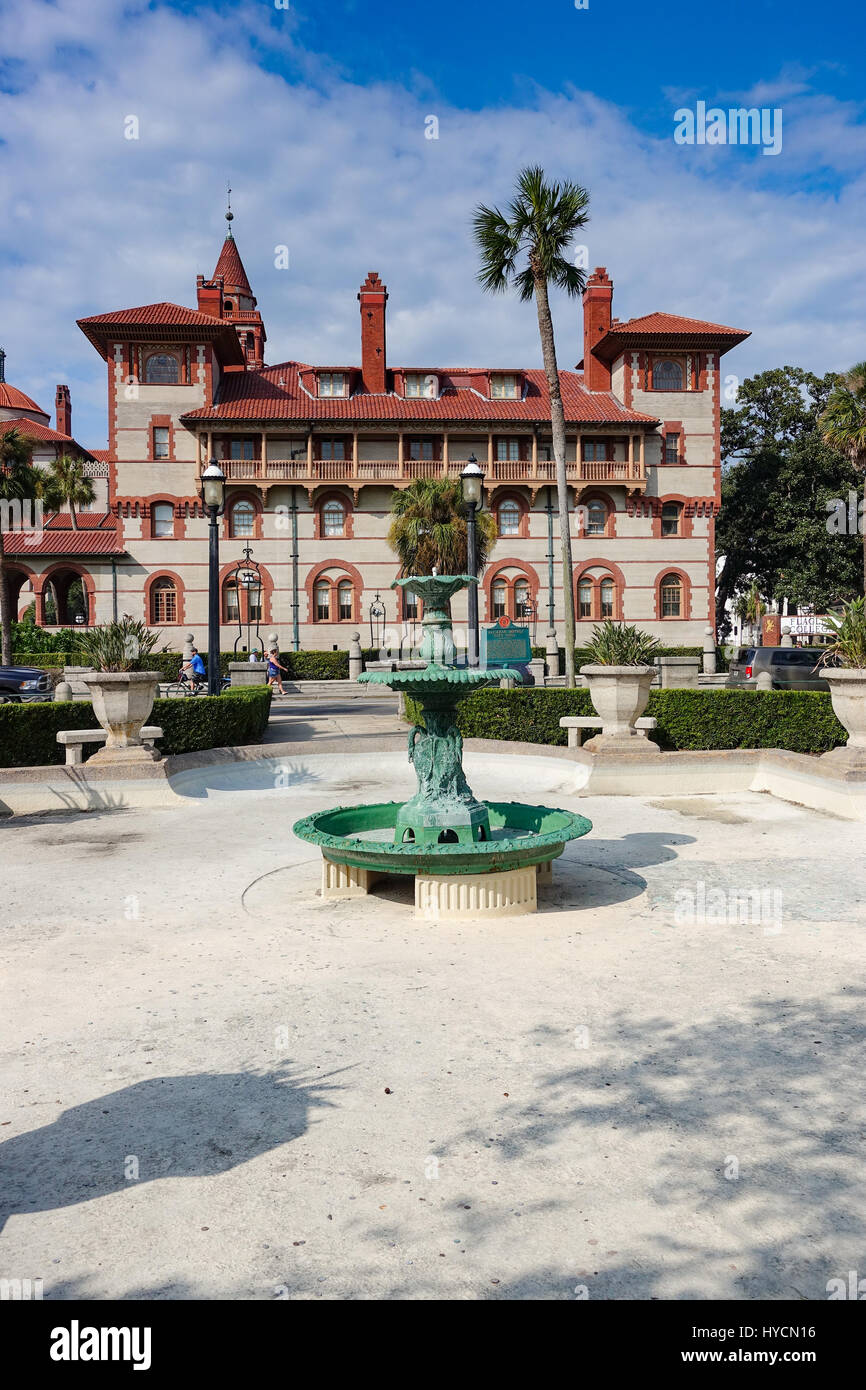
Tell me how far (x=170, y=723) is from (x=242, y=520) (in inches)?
1116

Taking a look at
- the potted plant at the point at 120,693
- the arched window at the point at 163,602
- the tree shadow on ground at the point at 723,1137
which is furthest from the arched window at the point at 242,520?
the tree shadow on ground at the point at 723,1137

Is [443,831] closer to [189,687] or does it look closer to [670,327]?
[189,687]

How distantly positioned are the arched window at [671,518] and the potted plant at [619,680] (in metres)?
30.9

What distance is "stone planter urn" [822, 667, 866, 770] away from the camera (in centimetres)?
1230

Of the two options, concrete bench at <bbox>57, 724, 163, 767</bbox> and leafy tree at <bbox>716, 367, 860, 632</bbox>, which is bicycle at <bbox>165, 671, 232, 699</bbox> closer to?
concrete bench at <bbox>57, 724, 163, 767</bbox>

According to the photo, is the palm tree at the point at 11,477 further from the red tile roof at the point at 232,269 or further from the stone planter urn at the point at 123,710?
the red tile roof at the point at 232,269

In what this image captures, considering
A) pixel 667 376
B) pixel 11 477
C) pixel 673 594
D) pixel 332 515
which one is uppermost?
pixel 667 376

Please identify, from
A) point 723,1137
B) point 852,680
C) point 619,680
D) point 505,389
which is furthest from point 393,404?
point 723,1137

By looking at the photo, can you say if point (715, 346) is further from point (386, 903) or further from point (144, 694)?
point (386, 903)

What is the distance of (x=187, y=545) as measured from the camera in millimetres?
41969

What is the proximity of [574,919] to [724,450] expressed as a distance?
53.1 m

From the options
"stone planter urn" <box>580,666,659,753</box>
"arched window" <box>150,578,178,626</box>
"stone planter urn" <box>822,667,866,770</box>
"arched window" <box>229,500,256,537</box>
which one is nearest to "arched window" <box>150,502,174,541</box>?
"arched window" <box>150,578,178,626</box>

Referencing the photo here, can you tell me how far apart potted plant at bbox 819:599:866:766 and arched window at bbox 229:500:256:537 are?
3327 centimetres

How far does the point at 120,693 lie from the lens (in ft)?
45.0
